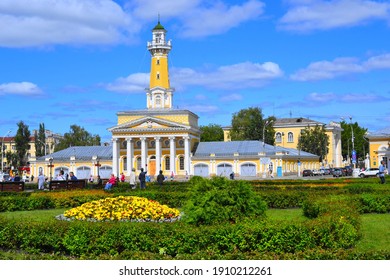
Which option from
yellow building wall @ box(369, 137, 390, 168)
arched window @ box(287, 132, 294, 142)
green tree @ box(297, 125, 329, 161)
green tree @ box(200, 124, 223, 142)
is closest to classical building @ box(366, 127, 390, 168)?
yellow building wall @ box(369, 137, 390, 168)

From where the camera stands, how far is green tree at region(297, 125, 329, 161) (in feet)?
308

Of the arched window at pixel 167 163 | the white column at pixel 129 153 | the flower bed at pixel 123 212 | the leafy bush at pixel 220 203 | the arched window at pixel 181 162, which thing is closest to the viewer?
the leafy bush at pixel 220 203

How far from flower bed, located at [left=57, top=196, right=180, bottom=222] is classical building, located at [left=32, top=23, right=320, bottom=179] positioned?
56.0 metres

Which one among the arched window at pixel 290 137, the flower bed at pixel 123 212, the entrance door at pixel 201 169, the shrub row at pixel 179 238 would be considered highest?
the arched window at pixel 290 137

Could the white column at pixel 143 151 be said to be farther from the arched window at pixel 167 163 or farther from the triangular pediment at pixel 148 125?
the arched window at pixel 167 163

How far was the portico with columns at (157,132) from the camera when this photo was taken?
2982 inches

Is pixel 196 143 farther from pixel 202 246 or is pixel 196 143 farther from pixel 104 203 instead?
pixel 202 246

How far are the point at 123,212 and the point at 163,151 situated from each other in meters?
62.5

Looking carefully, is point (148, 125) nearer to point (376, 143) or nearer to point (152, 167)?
point (152, 167)

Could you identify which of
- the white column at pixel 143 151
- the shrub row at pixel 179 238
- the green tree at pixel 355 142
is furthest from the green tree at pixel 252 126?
the shrub row at pixel 179 238

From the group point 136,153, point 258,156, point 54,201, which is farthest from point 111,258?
point 136,153

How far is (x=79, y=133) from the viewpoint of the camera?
108m

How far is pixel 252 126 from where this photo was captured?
95188 millimetres

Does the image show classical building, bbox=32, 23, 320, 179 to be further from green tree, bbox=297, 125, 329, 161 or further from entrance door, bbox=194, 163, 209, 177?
green tree, bbox=297, 125, 329, 161
